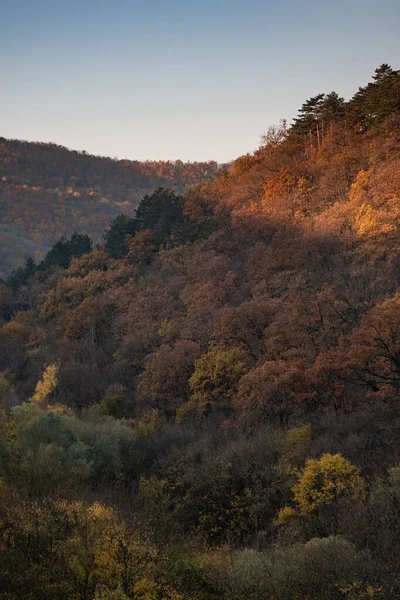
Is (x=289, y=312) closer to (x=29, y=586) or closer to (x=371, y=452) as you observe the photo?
(x=371, y=452)

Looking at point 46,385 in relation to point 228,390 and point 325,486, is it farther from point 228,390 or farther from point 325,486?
point 325,486

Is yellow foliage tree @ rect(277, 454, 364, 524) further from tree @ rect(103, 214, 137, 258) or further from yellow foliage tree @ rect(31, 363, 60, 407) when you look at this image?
tree @ rect(103, 214, 137, 258)

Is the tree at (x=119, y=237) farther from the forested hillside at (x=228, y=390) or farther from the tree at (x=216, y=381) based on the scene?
the tree at (x=216, y=381)

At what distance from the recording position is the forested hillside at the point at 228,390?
14562 millimetres

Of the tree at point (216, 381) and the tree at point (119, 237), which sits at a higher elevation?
the tree at point (119, 237)

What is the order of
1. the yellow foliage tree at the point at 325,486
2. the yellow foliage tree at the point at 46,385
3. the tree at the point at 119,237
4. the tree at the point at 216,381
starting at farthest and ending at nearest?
the tree at the point at 119,237, the yellow foliage tree at the point at 46,385, the tree at the point at 216,381, the yellow foliage tree at the point at 325,486

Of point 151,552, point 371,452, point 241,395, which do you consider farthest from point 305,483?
point 241,395

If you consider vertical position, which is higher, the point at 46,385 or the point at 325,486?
the point at 325,486

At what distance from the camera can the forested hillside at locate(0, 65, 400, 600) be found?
14562 millimetres

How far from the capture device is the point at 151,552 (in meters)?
14.3

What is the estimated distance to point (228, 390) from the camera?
40.1 m

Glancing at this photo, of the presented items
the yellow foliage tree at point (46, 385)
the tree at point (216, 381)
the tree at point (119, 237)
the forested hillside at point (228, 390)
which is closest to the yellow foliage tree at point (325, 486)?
the forested hillside at point (228, 390)

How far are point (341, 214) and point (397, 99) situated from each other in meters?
14.6

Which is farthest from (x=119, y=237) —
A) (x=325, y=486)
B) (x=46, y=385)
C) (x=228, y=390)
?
(x=325, y=486)
